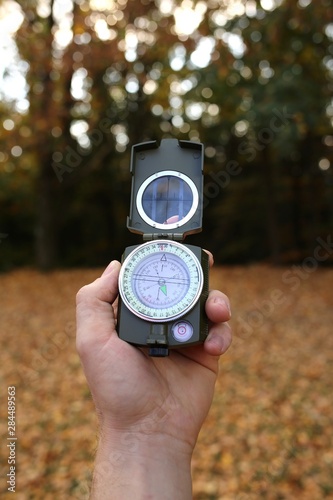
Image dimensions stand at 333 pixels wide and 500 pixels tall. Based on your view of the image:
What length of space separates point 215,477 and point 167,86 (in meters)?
8.55

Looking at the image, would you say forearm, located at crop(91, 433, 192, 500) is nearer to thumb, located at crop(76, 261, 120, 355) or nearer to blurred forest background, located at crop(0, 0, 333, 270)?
thumb, located at crop(76, 261, 120, 355)

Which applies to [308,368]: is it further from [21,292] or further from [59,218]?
[59,218]

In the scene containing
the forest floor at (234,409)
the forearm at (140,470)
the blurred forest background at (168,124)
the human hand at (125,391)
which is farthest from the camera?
the blurred forest background at (168,124)

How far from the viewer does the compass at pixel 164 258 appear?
1536 millimetres

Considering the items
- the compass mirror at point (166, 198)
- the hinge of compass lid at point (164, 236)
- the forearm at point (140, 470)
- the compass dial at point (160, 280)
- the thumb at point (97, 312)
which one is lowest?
the forearm at point (140, 470)

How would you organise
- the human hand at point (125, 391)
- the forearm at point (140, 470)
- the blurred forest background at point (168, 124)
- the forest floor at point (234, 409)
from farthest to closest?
the blurred forest background at point (168, 124) → the forest floor at point (234, 409) → the human hand at point (125, 391) → the forearm at point (140, 470)

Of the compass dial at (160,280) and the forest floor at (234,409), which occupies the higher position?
the compass dial at (160,280)

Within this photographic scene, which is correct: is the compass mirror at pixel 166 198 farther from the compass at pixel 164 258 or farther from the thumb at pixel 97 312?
the thumb at pixel 97 312

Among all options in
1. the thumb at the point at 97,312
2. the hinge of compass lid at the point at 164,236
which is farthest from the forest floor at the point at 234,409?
the hinge of compass lid at the point at 164,236

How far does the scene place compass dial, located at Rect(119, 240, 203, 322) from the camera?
1.55 metres

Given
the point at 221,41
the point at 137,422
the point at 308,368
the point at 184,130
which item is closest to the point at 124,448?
the point at 137,422

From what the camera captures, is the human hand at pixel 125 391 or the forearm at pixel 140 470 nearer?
the forearm at pixel 140 470

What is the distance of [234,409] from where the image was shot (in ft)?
15.2

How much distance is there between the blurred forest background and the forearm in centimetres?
495
